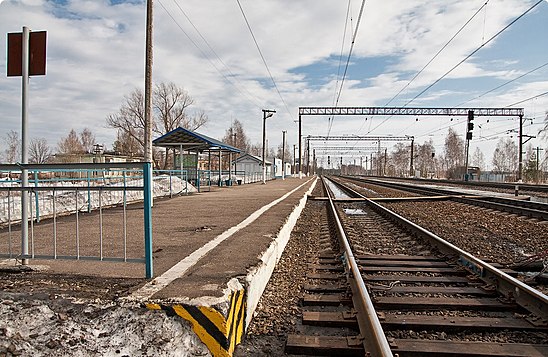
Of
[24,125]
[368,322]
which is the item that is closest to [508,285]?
[368,322]

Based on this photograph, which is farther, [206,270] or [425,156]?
[425,156]

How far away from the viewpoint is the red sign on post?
4777mm

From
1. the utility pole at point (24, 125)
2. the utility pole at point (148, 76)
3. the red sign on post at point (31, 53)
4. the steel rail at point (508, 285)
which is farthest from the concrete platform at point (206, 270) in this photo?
the utility pole at point (148, 76)

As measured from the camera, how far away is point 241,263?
4.96 meters

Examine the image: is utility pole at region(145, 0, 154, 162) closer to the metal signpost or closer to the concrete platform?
the concrete platform

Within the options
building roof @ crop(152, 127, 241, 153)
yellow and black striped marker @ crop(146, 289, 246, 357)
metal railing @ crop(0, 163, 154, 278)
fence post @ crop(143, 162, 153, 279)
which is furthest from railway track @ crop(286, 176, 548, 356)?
building roof @ crop(152, 127, 241, 153)

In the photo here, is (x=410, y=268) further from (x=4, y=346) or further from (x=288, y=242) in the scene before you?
(x=4, y=346)

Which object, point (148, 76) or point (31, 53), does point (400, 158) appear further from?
point (31, 53)

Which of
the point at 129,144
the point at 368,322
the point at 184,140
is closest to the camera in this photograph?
the point at 368,322

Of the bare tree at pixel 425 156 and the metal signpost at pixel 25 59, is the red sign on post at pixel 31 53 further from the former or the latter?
the bare tree at pixel 425 156

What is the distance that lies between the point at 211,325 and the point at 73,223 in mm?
7563

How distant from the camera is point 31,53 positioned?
480cm

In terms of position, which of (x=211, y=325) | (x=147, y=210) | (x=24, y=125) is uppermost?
(x=24, y=125)

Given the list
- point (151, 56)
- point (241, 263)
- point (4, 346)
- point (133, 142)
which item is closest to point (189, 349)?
point (4, 346)
